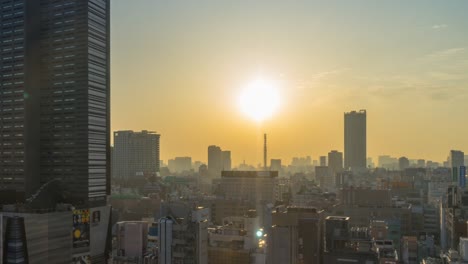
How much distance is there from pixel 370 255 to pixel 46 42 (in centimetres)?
4011

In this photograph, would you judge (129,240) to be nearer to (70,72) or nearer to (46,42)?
(70,72)

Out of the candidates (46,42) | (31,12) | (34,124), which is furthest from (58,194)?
(31,12)

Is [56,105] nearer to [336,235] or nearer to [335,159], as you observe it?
[336,235]

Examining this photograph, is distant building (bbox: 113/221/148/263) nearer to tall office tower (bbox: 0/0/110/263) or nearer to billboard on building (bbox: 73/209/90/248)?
billboard on building (bbox: 73/209/90/248)

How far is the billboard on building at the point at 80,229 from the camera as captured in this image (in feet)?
143

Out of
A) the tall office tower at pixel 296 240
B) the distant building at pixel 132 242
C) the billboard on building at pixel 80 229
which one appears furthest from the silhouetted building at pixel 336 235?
the billboard on building at pixel 80 229

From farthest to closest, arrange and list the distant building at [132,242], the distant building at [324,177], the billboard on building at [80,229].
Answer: the distant building at [324,177]
the distant building at [132,242]
the billboard on building at [80,229]

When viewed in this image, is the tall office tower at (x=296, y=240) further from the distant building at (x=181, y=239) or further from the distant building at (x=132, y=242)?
the distant building at (x=132, y=242)

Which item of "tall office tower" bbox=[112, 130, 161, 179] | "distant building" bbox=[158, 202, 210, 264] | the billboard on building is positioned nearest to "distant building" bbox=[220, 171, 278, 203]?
the billboard on building

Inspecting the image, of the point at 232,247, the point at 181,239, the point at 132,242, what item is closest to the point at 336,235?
Result: the point at 181,239

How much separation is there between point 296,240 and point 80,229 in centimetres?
2223

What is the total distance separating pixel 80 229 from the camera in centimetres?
4441

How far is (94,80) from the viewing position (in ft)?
165

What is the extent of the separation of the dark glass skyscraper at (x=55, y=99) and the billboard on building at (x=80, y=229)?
119 inches
